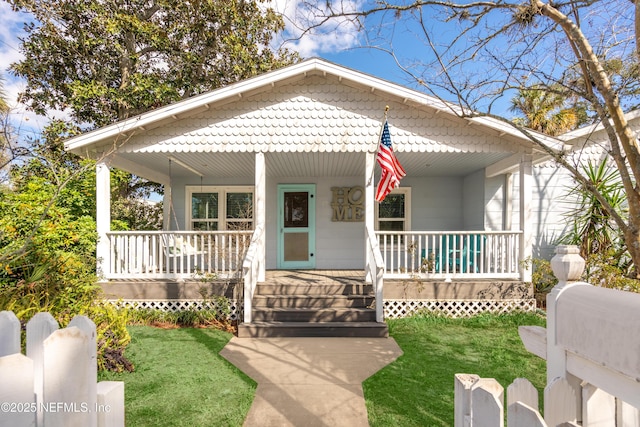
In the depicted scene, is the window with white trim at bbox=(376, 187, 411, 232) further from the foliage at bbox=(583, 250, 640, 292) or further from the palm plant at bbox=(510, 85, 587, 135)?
the palm plant at bbox=(510, 85, 587, 135)

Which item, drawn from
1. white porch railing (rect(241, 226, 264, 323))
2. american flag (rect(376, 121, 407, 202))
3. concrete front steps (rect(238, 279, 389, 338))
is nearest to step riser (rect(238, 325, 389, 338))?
concrete front steps (rect(238, 279, 389, 338))

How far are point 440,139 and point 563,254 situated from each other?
18.7 feet

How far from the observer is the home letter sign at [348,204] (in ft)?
29.7

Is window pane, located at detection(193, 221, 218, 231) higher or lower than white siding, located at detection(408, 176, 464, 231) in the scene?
lower

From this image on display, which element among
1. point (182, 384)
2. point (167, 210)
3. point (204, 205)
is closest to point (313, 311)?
point (182, 384)

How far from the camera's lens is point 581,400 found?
111 cm

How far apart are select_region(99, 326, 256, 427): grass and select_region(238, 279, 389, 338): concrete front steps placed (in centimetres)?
79

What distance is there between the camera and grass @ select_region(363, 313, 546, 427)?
3135 mm

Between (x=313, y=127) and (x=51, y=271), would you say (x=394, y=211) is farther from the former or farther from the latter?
(x=51, y=271)

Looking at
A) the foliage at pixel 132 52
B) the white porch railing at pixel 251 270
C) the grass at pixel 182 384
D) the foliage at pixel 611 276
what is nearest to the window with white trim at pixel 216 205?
the white porch railing at pixel 251 270

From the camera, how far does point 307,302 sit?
5.83 meters

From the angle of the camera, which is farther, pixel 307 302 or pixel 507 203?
pixel 507 203

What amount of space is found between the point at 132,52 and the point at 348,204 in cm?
1059

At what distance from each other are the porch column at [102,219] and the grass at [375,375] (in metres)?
1.64
